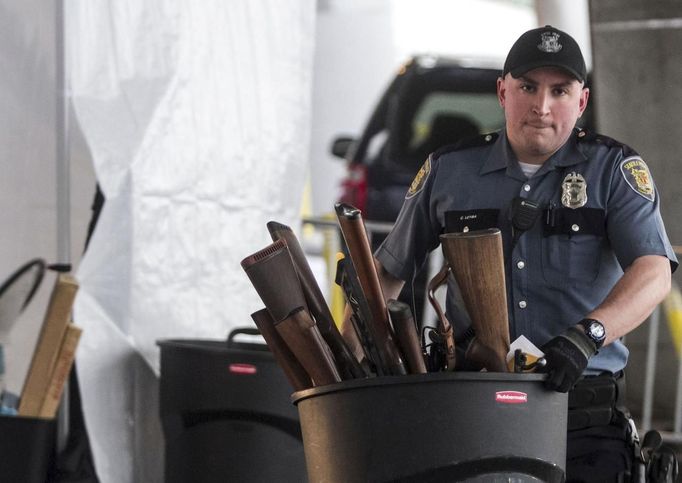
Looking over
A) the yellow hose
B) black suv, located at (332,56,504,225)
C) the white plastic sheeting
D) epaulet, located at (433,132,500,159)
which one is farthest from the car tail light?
epaulet, located at (433,132,500,159)

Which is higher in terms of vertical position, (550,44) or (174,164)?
(550,44)

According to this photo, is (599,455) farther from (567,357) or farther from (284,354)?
(284,354)

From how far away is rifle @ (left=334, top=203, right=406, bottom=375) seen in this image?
2.60 metres

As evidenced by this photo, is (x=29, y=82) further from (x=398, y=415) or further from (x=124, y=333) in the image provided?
(x=398, y=415)

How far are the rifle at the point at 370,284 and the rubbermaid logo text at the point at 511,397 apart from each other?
22 centimetres

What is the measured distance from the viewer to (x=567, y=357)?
2.53 m

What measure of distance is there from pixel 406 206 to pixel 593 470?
80 centimetres

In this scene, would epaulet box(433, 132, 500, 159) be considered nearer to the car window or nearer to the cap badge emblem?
the cap badge emblem

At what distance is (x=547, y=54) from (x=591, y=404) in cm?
80

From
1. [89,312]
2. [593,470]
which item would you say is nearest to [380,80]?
[89,312]

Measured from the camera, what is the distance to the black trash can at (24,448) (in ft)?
12.5

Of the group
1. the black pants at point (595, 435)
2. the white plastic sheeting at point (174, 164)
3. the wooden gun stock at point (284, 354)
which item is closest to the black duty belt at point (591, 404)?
the black pants at point (595, 435)

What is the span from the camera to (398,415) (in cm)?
244

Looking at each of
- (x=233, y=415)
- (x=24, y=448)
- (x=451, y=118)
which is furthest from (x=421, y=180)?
(x=451, y=118)
